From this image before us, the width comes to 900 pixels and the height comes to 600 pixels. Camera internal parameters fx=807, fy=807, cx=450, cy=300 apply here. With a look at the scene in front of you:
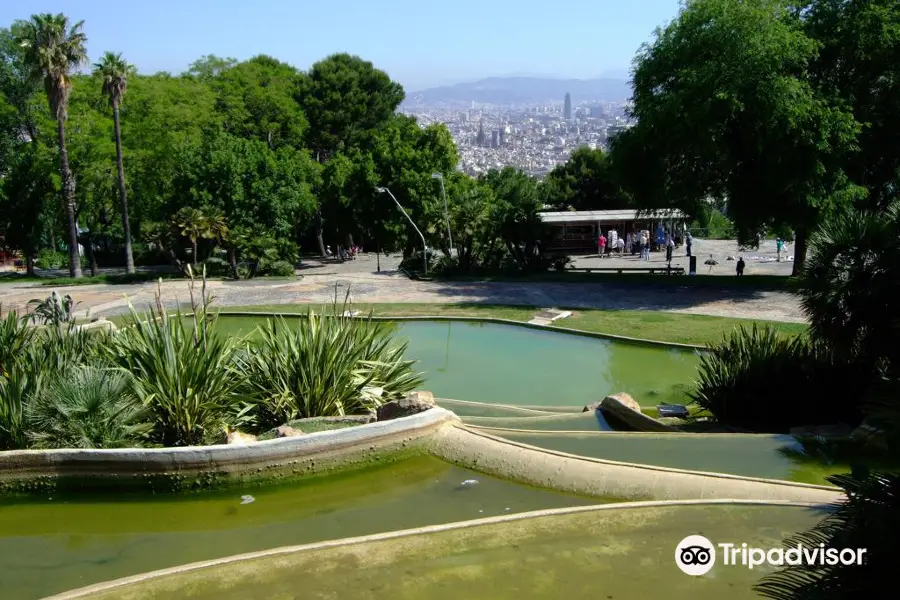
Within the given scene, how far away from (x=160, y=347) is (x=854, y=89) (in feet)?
83.3

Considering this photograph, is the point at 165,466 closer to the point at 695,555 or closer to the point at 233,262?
the point at 695,555

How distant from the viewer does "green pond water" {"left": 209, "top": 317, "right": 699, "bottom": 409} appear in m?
15.4

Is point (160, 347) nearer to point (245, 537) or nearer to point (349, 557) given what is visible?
point (245, 537)

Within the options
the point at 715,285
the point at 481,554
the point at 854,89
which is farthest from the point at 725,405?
the point at 854,89

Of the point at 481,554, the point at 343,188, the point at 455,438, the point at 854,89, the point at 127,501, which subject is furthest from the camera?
the point at 343,188

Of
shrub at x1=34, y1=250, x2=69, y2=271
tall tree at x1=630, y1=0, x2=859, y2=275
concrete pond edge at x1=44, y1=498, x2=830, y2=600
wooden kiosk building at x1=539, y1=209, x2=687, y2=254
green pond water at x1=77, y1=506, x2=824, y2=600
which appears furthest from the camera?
shrub at x1=34, y1=250, x2=69, y2=271

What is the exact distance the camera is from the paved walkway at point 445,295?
2471 centimetres

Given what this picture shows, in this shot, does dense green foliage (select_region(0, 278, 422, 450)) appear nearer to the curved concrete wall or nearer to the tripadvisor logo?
the tripadvisor logo

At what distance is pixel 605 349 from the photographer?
63.9 ft

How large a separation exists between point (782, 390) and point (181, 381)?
8377 mm

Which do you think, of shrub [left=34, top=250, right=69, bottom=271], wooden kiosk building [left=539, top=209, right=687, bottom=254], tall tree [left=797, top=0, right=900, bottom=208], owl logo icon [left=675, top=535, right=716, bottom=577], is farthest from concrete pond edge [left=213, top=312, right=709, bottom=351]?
shrub [left=34, top=250, right=69, bottom=271]

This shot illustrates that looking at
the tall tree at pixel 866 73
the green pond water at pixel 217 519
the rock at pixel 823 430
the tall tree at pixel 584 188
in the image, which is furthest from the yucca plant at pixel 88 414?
the tall tree at pixel 584 188

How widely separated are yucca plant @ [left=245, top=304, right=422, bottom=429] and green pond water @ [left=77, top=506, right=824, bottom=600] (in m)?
3.87

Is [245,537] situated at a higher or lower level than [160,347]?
lower
